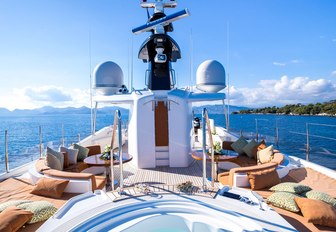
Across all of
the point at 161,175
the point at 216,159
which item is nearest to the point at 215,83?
the point at 216,159

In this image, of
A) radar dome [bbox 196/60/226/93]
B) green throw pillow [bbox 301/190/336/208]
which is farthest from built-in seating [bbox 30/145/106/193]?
radar dome [bbox 196/60/226/93]

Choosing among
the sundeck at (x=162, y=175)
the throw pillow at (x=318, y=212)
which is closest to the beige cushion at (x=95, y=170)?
the sundeck at (x=162, y=175)

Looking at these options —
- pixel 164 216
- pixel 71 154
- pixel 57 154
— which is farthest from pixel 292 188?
pixel 71 154

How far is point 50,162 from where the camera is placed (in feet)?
15.5

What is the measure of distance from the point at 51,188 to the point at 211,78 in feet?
18.5

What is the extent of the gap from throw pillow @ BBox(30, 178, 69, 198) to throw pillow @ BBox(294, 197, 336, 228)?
374 cm

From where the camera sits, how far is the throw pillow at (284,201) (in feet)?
10.3

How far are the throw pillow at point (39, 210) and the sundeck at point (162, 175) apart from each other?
0.33 feet

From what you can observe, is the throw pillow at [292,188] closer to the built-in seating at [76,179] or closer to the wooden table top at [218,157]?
the wooden table top at [218,157]

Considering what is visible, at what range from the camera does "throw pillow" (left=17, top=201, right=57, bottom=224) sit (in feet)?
9.50

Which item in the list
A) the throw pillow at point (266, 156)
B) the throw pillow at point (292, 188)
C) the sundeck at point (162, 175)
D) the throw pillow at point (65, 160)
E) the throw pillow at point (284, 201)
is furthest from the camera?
the throw pillow at point (65, 160)

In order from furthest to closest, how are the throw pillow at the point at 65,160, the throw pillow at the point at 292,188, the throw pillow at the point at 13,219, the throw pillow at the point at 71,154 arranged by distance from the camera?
the throw pillow at the point at 71,154 < the throw pillow at the point at 65,160 < the throw pillow at the point at 292,188 < the throw pillow at the point at 13,219

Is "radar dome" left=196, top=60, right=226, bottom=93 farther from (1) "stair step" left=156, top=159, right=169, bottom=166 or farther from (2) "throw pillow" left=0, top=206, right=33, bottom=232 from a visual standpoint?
(2) "throw pillow" left=0, top=206, right=33, bottom=232

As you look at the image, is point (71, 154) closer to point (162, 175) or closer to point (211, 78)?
point (162, 175)
